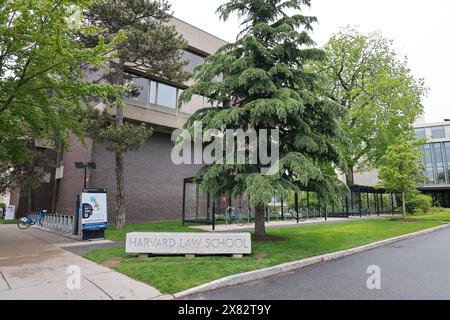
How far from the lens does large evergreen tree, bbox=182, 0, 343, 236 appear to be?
9.12 meters

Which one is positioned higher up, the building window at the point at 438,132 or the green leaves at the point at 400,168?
the building window at the point at 438,132

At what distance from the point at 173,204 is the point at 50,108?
13140 millimetres

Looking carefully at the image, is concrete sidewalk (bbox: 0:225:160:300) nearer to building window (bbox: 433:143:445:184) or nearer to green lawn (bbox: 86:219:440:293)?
green lawn (bbox: 86:219:440:293)

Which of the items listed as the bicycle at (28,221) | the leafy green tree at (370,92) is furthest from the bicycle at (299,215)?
the bicycle at (28,221)

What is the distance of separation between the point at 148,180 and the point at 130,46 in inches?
392

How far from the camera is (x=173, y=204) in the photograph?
2252 cm

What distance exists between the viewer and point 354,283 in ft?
19.9

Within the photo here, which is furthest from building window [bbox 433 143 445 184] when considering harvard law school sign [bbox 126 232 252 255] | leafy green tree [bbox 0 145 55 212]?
leafy green tree [bbox 0 145 55 212]

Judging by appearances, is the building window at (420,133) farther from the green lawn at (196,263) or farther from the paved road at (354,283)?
the paved road at (354,283)

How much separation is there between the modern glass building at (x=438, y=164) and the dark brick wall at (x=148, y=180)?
4690 cm

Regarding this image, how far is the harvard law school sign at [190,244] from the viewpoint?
26.0ft
